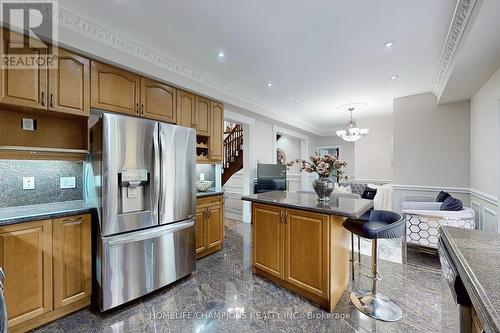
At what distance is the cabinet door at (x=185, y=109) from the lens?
305 cm

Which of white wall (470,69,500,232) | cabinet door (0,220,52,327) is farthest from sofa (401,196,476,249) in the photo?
cabinet door (0,220,52,327)

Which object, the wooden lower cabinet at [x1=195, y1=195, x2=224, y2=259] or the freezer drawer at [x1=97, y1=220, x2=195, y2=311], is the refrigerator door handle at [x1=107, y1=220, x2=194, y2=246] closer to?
the freezer drawer at [x1=97, y1=220, x2=195, y2=311]

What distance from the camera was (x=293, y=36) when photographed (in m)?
2.36

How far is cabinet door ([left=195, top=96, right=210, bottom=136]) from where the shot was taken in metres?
3.31

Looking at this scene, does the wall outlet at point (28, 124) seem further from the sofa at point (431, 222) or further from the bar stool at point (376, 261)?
the sofa at point (431, 222)

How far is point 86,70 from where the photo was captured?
2.21 metres

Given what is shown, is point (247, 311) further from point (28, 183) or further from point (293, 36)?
point (293, 36)

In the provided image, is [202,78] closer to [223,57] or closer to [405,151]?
[223,57]

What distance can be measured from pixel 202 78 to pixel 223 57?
592 millimetres

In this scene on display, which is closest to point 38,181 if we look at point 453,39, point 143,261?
point 143,261

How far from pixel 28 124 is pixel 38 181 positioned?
0.57m

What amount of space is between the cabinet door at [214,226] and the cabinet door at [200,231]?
3.6 inches

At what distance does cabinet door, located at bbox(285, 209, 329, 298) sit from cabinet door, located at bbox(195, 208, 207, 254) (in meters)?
1.33

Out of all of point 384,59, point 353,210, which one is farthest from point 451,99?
point 353,210
